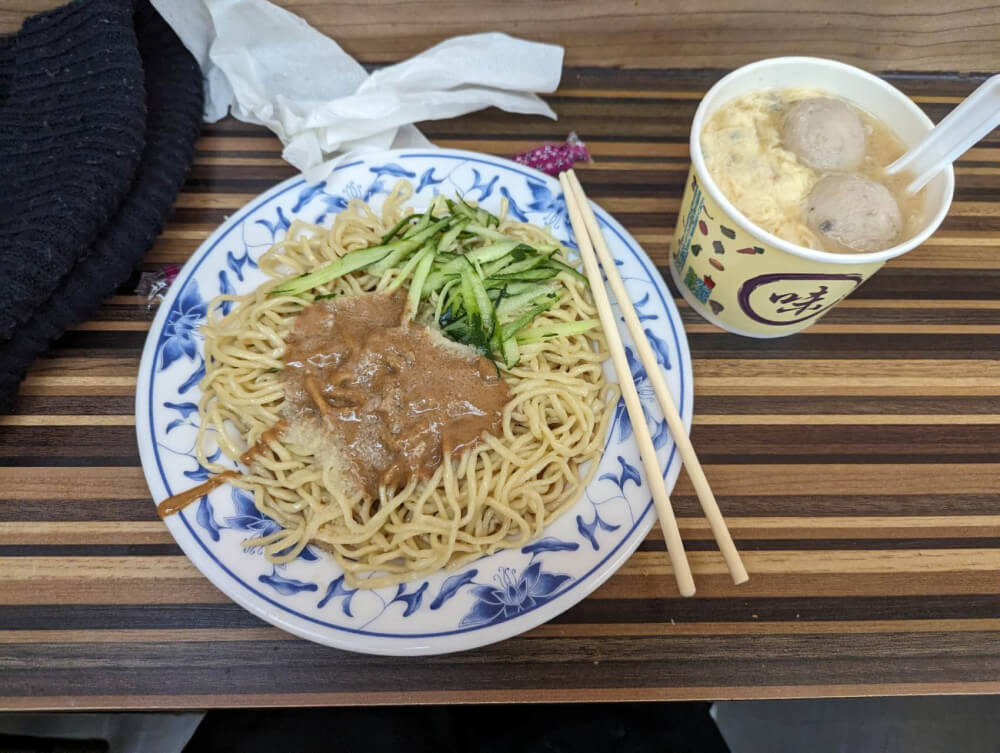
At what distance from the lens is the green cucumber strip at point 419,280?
1.68 metres

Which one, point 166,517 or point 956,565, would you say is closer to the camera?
point 166,517

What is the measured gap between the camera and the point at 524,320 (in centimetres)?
170

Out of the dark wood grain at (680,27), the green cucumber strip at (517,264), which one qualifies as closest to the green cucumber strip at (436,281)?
the green cucumber strip at (517,264)

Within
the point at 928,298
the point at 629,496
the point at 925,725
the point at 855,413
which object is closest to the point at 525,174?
the point at 629,496

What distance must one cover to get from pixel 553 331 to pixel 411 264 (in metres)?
0.44

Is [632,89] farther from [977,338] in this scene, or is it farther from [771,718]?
[771,718]

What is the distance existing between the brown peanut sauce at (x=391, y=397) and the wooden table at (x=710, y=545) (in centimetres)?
46

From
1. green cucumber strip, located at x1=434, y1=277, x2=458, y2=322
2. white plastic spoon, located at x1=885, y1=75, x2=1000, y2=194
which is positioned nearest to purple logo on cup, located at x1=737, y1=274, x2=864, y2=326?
white plastic spoon, located at x1=885, y1=75, x2=1000, y2=194

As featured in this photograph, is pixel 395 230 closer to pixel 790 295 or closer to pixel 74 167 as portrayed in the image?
pixel 74 167

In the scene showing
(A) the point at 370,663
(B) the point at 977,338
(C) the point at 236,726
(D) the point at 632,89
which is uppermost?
(D) the point at 632,89

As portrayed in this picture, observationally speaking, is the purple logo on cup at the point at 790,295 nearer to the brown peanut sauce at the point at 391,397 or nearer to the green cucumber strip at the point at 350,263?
the brown peanut sauce at the point at 391,397

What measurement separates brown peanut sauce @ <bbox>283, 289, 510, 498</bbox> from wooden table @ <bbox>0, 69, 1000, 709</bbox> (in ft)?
1.51

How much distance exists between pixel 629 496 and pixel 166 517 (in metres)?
1.06

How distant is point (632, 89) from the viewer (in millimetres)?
2322
